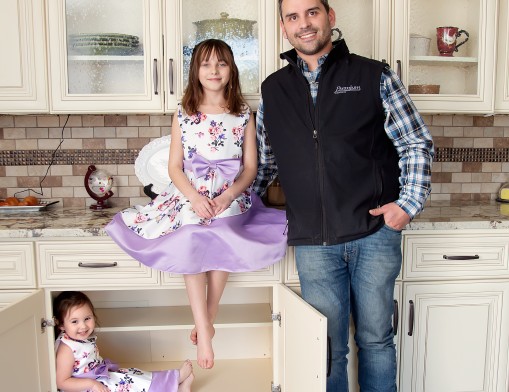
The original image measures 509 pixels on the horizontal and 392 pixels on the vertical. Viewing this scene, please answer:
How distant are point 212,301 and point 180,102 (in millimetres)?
774

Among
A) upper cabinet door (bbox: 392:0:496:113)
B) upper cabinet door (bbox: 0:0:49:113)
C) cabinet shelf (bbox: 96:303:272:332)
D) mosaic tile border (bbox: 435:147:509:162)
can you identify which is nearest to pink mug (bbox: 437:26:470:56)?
upper cabinet door (bbox: 392:0:496:113)

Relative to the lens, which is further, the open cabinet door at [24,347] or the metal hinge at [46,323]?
the metal hinge at [46,323]

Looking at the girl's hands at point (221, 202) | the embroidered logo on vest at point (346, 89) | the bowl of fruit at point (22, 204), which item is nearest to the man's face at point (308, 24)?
the embroidered logo on vest at point (346, 89)

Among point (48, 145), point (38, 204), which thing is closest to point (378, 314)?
point (38, 204)

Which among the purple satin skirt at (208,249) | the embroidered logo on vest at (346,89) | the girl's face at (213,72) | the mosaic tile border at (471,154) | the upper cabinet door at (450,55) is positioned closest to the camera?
the embroidered logo on vest at (346,89)

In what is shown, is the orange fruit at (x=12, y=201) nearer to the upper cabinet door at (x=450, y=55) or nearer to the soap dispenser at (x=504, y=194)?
the upper cabinet door at (x=450, y=55)

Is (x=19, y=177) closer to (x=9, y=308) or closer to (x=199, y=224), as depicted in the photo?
(x=9, y=308)

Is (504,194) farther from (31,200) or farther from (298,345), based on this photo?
(31,200)

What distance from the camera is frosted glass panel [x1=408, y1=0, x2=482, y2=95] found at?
2.04 meters

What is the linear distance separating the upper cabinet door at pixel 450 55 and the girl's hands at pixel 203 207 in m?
0.97

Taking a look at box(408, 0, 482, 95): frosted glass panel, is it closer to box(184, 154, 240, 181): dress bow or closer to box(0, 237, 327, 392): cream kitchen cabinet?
box(184, 154, 240, 181): dress bow

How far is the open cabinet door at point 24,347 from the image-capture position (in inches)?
57.9

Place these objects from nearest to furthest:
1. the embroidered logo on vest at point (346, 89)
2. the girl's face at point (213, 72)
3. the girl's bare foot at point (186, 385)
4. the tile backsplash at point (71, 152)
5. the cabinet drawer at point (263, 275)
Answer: the embroidered logo on vest at point (346, 89)
the girl's face at point (213, 72)
the cabinet drawer at point (263, 275)
the girl's bare foot at point (186, 385)
the tile backsplash at point (71, 152)

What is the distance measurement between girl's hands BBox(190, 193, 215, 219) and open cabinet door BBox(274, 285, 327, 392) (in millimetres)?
376
